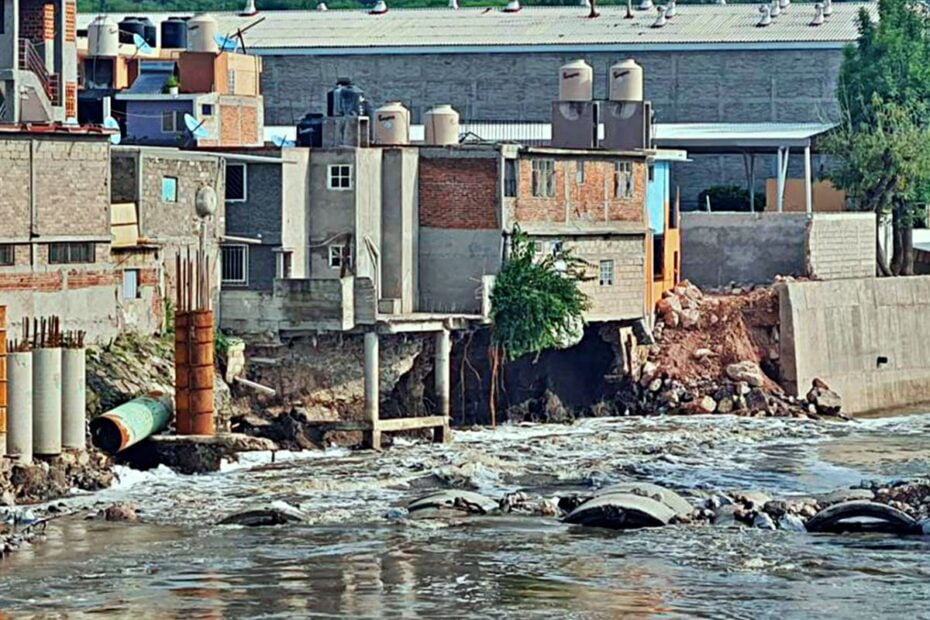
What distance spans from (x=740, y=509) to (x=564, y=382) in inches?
697

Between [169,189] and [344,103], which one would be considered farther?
[344,103]

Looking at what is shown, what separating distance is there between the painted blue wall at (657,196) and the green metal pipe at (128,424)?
1820 centimetres

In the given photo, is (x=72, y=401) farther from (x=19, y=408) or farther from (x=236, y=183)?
(x=236, y=183)

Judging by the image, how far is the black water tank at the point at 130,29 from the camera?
85750 millimetres

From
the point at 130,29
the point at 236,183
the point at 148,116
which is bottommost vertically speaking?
the point at 236,183

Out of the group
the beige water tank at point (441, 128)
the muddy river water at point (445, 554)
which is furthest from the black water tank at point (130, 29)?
the muddy river water at point (445, 554)

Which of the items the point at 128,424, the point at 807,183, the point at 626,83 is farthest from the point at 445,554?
the point at 807,183

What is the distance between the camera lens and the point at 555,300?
63.1 metres

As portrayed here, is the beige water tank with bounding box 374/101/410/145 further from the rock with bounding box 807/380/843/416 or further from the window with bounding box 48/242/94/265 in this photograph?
the rock with bounding box 807/380/843/416

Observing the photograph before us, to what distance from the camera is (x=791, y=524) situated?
4872cm

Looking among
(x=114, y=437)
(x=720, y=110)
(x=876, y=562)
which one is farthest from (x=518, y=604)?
(x=720, y=110)

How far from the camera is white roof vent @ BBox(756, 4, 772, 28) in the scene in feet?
294

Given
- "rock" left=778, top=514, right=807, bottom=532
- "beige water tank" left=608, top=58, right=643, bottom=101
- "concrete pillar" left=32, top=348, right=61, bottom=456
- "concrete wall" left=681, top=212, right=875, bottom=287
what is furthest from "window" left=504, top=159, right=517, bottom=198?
"rock" left=778, top=514, right=807, bottom=532

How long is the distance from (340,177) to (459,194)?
293 centimetres
